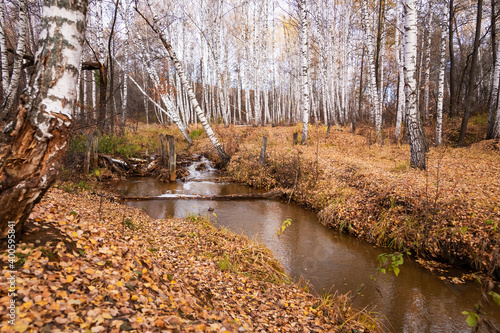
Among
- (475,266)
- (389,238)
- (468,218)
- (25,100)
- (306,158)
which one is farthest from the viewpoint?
(306,158)

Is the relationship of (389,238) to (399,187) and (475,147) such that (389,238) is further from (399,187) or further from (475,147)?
(475,147)

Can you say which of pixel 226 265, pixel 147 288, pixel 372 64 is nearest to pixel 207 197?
pixel 226 265

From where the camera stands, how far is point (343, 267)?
5.38 metres

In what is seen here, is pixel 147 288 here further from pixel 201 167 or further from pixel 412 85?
pixel 201 167

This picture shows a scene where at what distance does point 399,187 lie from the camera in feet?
21.9

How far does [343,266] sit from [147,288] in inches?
161

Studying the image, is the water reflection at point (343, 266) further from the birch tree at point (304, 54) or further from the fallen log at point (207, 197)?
the birch tree at point (304, 54)

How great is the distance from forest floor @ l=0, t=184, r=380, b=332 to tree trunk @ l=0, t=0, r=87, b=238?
61 centimetres

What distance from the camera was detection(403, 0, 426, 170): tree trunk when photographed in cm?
758

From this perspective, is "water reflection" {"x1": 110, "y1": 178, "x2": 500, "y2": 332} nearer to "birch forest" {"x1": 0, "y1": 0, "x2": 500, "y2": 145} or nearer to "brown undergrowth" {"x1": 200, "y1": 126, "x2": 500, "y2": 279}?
"brown undergrowth" {"x1": 200, "y1": 126, "x2": 500, "y2": 279}

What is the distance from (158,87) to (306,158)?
806 cm

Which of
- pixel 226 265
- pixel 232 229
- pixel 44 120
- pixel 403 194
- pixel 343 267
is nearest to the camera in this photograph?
pixel 44 120

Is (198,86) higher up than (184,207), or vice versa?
(198,86)

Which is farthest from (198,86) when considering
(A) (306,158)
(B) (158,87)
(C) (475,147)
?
(C) (475,147)
